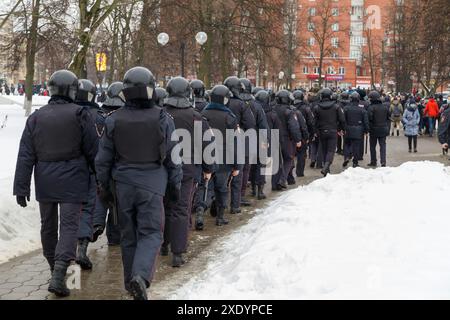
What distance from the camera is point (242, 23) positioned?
30078 millimetres

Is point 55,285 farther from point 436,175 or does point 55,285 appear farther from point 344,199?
point 436,175

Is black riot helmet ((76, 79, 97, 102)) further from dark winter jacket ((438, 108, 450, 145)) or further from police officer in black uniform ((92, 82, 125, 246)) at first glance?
dark winter jacket ((438, 108, 450, 145))

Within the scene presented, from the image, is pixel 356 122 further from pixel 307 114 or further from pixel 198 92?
pixel 198 92

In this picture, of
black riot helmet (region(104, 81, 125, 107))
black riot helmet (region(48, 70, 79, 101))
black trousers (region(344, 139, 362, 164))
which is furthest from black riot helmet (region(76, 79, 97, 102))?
black trousers (region(344, 139, 362, 164))

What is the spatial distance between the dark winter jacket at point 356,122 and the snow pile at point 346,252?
6955 millimetres

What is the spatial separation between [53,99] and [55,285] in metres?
1.81

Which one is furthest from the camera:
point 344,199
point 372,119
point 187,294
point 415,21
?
point 415,21

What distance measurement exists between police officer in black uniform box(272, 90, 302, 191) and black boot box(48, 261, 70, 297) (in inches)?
285

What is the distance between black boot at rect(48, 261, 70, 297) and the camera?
545 cm

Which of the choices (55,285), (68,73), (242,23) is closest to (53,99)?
(68,73)

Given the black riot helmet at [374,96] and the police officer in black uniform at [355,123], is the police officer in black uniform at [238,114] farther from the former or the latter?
the black riot helmet at [374,96]

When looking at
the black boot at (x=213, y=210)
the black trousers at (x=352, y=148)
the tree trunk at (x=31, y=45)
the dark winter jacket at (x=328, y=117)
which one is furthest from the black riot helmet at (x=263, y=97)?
the tree trunk at (x=31, y=45)

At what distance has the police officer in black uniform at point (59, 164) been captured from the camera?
18.2 ft

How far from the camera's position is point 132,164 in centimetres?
505
